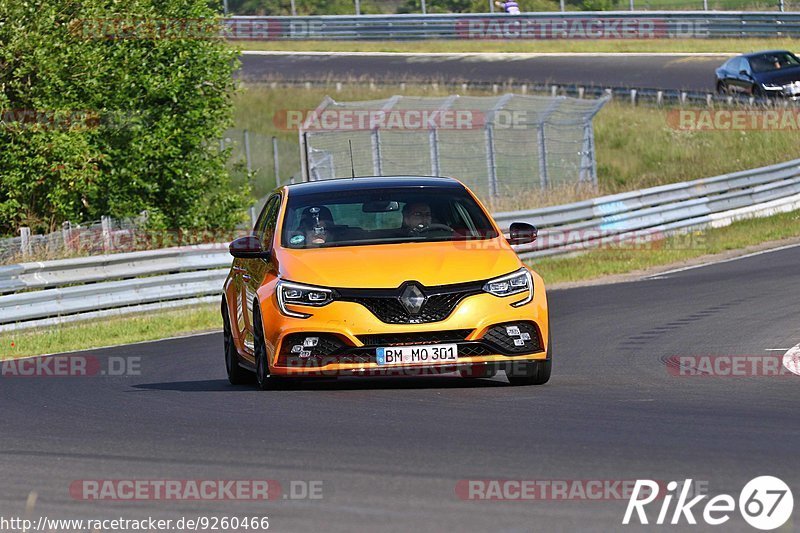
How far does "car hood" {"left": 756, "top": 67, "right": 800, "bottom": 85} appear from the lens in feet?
132

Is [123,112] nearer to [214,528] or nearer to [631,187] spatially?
[631,187]

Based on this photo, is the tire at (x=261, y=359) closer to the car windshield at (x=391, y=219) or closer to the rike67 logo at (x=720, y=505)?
the car windshield at (x=391, y=219)

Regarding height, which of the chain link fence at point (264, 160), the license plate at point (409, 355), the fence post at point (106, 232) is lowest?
the chain link fence at point (264, 160)

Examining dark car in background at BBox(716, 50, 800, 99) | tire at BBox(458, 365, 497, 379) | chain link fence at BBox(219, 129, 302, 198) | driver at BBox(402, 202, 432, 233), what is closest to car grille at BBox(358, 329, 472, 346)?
tire at BBox(458, 365, 497, 379)

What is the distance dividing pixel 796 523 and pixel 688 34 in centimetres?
4811

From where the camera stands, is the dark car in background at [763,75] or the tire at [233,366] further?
the dark car in background at [763,75]

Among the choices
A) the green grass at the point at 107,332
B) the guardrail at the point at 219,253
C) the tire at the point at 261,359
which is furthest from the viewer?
the guardrail at the point at 219,253

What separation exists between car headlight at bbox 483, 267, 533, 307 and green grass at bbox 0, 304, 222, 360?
326 inches

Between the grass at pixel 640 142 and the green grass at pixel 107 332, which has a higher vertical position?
the green grass at pixel 107 332

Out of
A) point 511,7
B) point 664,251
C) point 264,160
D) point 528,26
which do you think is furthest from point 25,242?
point 511,7

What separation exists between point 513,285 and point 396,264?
81 cm

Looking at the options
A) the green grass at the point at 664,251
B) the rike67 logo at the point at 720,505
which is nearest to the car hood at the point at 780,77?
the green grass at the point at 664,251

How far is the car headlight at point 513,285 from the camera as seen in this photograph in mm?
10133

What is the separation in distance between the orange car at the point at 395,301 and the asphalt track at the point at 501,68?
3488 cm
